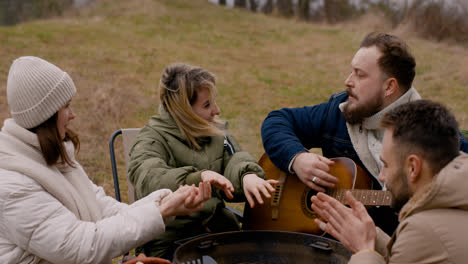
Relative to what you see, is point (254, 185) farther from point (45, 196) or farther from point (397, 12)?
point (397, 12)

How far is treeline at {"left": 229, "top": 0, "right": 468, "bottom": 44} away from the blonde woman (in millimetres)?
11625

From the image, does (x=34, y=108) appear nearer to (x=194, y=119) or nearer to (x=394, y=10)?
(x=194, y=119)

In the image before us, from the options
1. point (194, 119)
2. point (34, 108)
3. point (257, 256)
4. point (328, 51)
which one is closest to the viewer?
point (34, 108)

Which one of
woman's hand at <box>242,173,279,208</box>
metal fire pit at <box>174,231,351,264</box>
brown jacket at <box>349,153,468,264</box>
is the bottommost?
metal fire pit at <box>174,231,351,264</box>

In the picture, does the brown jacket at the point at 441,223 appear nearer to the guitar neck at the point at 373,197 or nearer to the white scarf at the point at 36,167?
the guitar neck at the point at 373,197

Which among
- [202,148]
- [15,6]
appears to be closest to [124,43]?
[15,6]

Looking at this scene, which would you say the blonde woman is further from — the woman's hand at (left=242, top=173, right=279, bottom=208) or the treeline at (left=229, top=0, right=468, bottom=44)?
the treeline at (left=229, top=0, right=468, bottom=44)

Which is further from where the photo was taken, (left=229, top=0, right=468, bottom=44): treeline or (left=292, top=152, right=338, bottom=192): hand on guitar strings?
(left=229, top=0, right=468, bottom=44): treeline

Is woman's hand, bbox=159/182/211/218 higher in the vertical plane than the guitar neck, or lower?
higher

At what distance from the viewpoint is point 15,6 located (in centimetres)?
1827

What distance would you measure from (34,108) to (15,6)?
18271 millimetres

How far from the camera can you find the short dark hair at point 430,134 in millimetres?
1865

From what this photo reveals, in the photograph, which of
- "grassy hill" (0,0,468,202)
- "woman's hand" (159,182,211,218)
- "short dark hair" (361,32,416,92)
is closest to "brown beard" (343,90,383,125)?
"short dark hair" (361,32,416,92)

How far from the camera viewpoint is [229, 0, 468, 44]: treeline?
1320 centimetres
